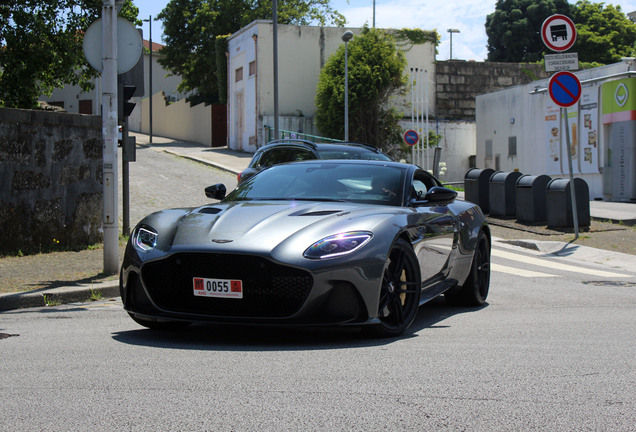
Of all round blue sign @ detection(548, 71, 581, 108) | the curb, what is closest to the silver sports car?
the curb

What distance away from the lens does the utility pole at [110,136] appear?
31.6 ft

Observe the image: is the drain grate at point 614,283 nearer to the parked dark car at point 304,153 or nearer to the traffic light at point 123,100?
the parked dark car at point 304,153

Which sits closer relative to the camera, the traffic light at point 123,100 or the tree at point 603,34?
the traffic light at point 123,100

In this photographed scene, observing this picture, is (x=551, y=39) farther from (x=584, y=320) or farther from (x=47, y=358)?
(x=47, y=358)

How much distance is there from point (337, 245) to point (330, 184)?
146cm

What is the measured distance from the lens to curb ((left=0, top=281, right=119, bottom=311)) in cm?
793

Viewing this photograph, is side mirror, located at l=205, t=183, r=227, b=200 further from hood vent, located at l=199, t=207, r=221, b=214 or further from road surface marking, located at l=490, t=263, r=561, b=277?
road surface marking, located at l=490, t=263, r=561, b=277

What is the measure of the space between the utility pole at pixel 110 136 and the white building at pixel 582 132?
54.8ft

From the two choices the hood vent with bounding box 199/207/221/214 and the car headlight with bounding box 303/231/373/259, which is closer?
the car headlight with bounding box 303/231/373/259

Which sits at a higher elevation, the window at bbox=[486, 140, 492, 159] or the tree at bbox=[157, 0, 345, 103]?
the tree at bbox=[157, 0, 345, 103]

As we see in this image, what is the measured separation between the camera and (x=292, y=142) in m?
13.6

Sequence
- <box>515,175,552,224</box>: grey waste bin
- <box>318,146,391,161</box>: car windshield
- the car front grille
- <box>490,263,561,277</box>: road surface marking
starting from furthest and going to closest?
<box>515,175,552,224</box>: grey waste bin < <box>318,146,391,161</box>: car windshield < <box>490,263,561,277</box>: road surface marking < the car front grille

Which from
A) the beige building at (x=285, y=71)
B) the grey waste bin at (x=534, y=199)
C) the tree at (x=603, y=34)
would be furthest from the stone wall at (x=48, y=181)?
the tree at (x=603, y=34)

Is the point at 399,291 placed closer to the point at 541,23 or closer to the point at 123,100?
the point at 123,100
